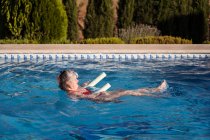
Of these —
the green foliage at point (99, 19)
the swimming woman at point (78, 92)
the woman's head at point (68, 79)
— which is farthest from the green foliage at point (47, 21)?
the woman's head at point (68, 79)

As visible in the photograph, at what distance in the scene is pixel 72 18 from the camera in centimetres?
1534

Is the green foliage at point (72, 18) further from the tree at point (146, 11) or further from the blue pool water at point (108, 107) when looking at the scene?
the blue pool water at point (108, 107)

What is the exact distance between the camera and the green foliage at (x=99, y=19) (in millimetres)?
15445

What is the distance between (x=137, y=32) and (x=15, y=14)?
3.49 meters

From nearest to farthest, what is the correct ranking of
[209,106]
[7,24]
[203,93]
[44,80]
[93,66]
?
[209,106]
[203,93]
[44,80]
[93,66]
[7,24]

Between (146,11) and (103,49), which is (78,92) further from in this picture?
(146,11)

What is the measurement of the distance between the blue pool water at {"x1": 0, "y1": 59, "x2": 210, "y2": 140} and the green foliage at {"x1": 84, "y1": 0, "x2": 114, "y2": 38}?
179 inches

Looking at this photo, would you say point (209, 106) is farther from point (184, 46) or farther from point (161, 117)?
point (184, 46)

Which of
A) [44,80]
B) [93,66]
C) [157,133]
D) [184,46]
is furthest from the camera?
[184,46]

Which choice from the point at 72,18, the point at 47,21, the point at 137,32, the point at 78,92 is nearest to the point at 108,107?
the point at 78,92

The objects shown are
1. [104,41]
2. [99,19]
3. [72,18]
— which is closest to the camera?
[104,41]

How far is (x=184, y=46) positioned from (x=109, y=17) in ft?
10.6

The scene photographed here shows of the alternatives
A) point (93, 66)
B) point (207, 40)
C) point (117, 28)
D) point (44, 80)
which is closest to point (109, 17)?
point (117, 28)

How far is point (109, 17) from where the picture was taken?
15.5 meters
